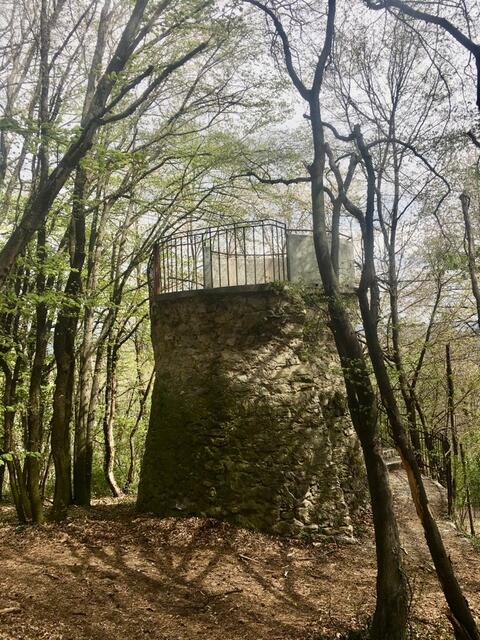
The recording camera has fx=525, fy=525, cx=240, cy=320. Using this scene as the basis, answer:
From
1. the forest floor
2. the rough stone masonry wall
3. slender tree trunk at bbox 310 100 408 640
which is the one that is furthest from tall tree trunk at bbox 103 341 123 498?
slender tree trunk at bbox 310 100 408 640

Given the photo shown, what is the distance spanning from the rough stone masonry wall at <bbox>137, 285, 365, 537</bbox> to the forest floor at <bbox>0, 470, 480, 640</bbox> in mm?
481

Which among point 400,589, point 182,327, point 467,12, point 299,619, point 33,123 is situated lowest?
point 299,619

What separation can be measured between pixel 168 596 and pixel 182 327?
4694 mm

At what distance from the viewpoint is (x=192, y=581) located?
274 inches

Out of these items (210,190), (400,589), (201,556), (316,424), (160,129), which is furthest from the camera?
(210,190)

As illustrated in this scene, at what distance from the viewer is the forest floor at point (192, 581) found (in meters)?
5.62

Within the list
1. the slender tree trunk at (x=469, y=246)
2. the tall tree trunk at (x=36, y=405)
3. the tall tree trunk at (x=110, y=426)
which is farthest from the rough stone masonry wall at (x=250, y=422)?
Answer: the tall tree trunk at (x=110, y=426)

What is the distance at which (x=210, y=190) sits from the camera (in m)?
11.7

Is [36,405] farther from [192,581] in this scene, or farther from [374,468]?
[374,468]

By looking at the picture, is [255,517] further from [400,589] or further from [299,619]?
[400,589]

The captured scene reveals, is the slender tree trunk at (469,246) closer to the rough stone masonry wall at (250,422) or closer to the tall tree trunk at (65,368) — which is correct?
the rough stone masonry wall at (250,422)

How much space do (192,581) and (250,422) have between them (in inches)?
113

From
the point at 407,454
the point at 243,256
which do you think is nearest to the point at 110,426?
the point at 243,256

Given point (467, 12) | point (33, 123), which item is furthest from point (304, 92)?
point (33, 123)
